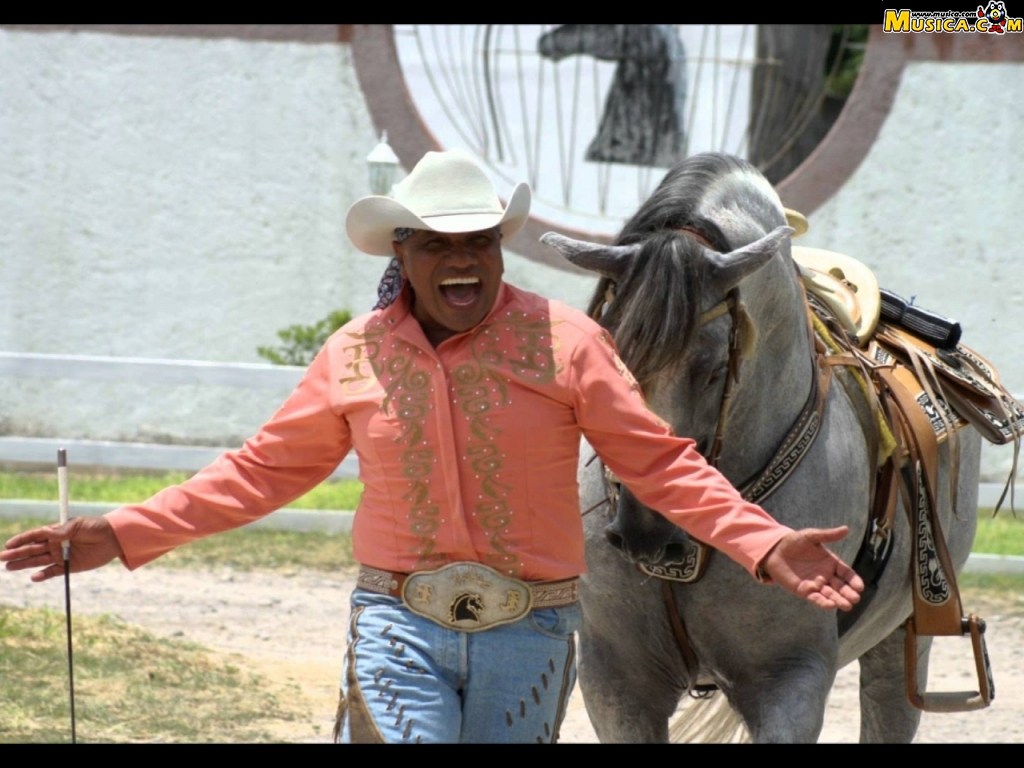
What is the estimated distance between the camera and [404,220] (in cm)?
325

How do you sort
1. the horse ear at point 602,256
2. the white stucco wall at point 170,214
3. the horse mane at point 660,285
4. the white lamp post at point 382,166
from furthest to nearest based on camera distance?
1. the white stucco wall at point 170,214
2. the white lamp post at point 382,166
3. the horse ear at point 602,256
4. the horse mane at point 660,285

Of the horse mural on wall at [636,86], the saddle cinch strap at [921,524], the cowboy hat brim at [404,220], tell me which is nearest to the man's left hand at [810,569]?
the cowboy hat brim at [404,220]

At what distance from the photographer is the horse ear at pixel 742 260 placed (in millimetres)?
3447

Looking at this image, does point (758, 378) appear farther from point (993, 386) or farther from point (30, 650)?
point (30, 650)

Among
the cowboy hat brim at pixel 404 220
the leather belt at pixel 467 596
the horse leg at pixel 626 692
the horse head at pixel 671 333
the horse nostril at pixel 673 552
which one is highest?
the cowboy hat brim at pixel 404 220

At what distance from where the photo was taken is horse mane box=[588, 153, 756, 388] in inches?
133

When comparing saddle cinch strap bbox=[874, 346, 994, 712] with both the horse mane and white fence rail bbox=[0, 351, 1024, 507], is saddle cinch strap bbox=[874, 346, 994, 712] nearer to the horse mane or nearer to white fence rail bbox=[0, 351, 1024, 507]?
the horse mane

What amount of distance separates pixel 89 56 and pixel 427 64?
2.45m

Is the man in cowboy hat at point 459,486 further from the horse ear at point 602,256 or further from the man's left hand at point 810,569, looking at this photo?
the horse ear at point 602,256

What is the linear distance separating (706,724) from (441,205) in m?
2.33

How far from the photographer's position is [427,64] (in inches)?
457

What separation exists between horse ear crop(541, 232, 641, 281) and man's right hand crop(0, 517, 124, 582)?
1156mm

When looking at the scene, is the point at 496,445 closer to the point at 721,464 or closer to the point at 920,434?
the point at 721,464

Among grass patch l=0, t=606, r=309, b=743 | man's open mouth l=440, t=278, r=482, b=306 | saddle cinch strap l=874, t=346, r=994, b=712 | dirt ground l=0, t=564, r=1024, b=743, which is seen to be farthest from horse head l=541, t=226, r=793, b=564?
grass patch l=0, t=606, r=309, b=743
